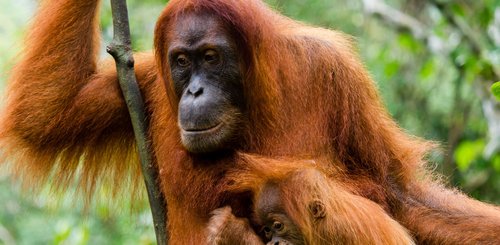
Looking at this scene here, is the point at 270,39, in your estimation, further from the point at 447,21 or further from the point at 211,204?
the point at 447,21

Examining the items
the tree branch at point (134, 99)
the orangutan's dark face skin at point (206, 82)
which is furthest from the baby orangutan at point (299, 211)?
the tree branch at point (134, 99)

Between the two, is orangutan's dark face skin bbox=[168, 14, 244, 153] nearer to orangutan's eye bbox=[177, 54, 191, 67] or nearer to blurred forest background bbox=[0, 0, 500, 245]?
orangutan's eye bbox=[177, 54, 191, 67]

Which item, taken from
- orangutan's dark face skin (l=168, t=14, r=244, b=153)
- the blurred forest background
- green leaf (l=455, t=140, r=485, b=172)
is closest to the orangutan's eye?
orangutan's dark face skin (l=168, t=14, r=244, b=153)

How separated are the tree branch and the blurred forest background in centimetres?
241

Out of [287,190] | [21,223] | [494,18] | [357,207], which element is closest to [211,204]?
[287,190]

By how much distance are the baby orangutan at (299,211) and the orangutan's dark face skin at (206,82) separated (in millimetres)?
242

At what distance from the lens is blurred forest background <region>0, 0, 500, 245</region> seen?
294 inches

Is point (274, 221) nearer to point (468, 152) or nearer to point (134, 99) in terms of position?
point (134, 99)

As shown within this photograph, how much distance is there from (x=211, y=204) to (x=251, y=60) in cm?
81

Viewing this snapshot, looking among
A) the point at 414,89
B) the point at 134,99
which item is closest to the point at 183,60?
the point at 134,99

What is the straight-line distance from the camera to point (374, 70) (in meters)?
8.16

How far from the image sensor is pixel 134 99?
4.65 m

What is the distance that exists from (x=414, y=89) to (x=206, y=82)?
445cm

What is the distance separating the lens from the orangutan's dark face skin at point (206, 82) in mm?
4277
